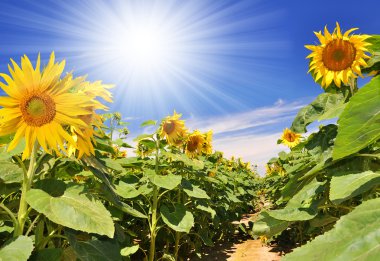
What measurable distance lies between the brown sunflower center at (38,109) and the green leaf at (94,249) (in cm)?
62

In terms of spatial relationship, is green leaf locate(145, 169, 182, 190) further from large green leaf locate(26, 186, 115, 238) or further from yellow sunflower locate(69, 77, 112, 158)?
large green leaf locate(26, 186, 115, 238)

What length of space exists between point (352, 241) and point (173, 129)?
4154mm

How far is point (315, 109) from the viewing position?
266 centimetres

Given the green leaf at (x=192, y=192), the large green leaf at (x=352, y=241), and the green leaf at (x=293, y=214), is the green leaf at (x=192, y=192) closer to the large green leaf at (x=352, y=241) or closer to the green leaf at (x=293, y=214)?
the green leaf at (x=293, y=214)

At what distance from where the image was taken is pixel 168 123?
471 centimetres

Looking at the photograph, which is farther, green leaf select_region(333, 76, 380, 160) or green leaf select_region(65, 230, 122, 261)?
green leaf select_region(65, 230, 122, 261)

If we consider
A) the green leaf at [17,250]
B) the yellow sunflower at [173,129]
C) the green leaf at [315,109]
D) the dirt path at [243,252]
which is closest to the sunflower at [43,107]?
the green leaf at [17,250]

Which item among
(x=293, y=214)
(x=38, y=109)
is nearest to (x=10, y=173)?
(x=38, y=109)

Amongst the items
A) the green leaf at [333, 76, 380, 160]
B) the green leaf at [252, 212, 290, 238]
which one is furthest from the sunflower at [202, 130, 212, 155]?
the green leaf at [333, 76, 380, 160]

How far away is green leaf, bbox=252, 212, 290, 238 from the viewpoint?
89.2 inches

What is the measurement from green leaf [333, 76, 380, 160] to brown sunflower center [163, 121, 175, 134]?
365 centimetres

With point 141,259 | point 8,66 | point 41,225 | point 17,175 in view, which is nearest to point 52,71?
point 8,66

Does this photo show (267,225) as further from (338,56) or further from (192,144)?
(192,144)

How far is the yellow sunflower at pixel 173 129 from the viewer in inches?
185
